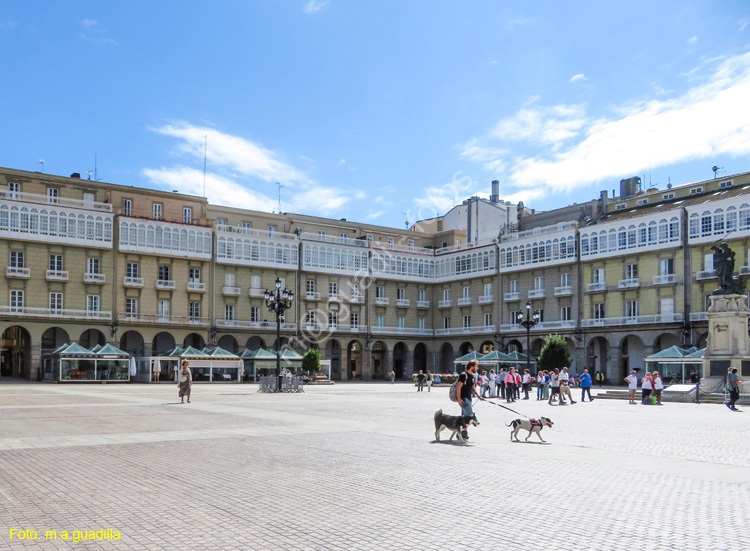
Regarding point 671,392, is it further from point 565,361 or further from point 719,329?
point 565,361

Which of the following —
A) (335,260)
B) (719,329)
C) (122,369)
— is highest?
(335,260)

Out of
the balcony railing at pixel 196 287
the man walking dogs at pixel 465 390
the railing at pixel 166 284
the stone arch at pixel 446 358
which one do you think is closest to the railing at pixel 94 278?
the railing at pixel 166 284

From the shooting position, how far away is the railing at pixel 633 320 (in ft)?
185

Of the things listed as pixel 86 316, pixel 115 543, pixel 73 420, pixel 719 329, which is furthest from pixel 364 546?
pixel 86 316

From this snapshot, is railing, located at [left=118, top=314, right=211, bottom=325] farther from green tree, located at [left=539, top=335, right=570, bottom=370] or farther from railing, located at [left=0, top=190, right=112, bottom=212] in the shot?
green tree, located at [left=539, top=335, right=570, bottom=370]

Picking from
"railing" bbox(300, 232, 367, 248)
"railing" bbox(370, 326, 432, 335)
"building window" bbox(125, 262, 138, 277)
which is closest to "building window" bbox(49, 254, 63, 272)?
"building window" bbox(125, 262, 138, 277)

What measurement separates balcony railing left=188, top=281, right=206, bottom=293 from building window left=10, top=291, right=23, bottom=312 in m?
13.4

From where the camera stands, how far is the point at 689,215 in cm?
5609

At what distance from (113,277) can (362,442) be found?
51.5 metres

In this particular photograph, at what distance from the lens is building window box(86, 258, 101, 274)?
6050cm

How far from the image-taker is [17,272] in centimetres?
5725

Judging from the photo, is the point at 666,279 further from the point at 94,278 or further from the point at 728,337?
the point at 94,278

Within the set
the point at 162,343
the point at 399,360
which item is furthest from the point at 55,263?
the point at 399,360

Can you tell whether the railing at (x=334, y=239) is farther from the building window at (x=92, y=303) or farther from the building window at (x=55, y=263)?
the building window at (x=55, y=263)
